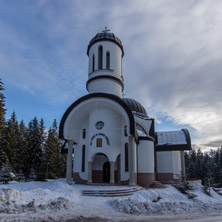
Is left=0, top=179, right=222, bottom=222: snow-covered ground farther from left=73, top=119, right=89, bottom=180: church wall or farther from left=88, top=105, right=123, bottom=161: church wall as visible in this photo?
left=73, top=119, right=89, bottom=180: church wall

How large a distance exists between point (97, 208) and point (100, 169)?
30.0ft

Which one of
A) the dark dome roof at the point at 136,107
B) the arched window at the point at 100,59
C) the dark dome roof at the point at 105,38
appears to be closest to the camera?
the arched window at the point at 100,59

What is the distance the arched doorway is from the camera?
19062 mm

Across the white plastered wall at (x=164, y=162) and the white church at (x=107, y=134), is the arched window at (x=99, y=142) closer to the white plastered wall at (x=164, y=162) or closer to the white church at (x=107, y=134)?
the white church at (x=107, y=134)

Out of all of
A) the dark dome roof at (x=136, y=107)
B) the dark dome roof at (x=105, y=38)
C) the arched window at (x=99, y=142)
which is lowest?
the arched window at (x=99, y=142)

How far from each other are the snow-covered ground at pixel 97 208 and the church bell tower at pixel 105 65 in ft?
35.9

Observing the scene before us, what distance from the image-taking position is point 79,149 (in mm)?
19797

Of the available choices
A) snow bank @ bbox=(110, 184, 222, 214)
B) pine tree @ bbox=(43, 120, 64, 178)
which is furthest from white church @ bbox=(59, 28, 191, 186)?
pine tree @ bbox=(43, 120, 64, 178)

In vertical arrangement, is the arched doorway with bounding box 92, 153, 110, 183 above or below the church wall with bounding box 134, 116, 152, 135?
below

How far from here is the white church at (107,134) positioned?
57.7 feet

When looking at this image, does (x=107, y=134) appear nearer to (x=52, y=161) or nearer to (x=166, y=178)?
(x=166, y=178)

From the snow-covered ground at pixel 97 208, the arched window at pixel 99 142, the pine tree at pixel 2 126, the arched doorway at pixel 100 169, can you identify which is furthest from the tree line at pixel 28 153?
the snow-covered ground at pixel 97 208

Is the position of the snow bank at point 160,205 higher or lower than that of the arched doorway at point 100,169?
lower

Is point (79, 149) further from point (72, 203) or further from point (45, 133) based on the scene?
point (45, 133)
